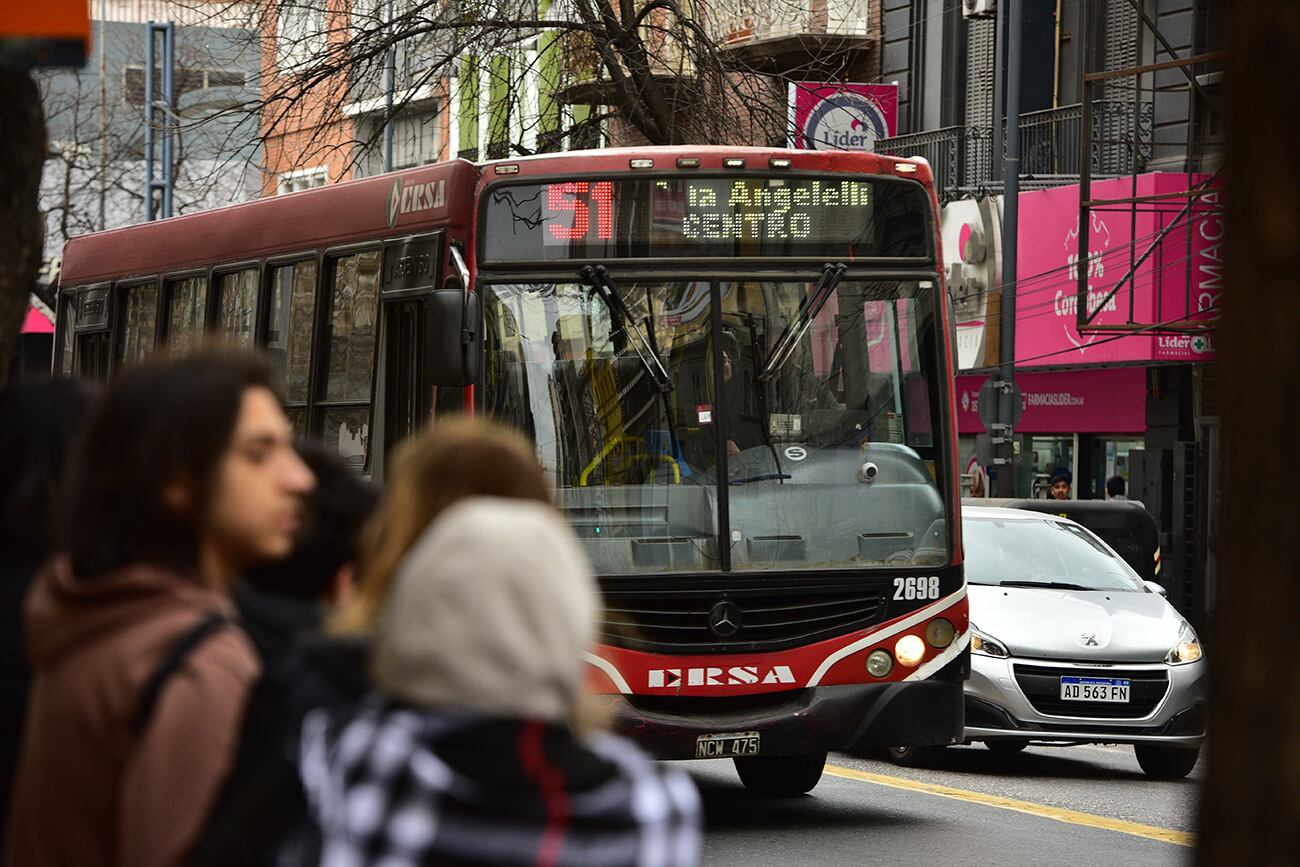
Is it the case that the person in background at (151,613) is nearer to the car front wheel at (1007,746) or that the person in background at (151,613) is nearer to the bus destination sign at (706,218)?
the bus destination sign at (706,218)

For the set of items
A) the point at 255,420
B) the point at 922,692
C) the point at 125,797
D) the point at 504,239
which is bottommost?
the point at 922,692

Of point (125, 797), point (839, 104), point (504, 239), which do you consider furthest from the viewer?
point (839, 104)

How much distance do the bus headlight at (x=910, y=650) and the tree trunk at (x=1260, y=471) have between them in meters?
8.11

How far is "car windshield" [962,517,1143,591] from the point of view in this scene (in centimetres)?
1468

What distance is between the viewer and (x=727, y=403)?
10.6m

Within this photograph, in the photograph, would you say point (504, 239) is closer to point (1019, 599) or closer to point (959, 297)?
point (1019, 599)

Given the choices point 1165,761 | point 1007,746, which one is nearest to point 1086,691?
point 1165,761

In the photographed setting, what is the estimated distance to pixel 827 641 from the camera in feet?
35.2

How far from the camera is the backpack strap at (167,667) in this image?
2932mm

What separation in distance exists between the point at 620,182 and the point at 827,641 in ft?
7.66

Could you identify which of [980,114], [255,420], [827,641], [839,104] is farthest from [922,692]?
[980,114]

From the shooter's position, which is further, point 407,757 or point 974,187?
point 974,187

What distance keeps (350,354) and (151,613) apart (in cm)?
910

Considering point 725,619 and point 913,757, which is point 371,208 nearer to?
point 725,619
